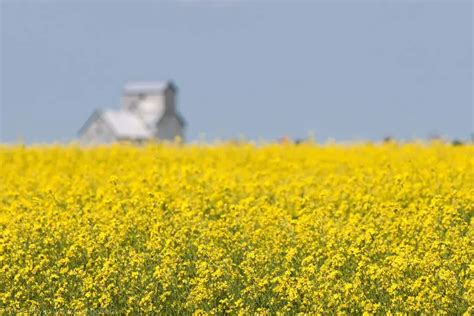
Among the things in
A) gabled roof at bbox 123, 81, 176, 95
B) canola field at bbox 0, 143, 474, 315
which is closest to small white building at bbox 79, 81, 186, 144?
gabled roof at bbox 123, 81, 176, 95

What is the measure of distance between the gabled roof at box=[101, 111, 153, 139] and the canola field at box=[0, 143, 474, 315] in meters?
64.1

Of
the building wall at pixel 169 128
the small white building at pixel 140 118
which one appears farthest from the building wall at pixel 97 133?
the building wall at pixel 169 128

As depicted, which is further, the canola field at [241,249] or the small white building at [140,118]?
the small white building at [140,118]

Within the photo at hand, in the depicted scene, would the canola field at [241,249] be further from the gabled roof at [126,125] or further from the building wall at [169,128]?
the building wall at [169,128]

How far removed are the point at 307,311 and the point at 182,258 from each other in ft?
7.25

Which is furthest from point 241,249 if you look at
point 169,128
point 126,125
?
point 169,128

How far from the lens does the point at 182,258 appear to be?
10820 mm

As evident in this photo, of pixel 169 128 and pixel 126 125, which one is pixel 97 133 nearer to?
pixel 126 125

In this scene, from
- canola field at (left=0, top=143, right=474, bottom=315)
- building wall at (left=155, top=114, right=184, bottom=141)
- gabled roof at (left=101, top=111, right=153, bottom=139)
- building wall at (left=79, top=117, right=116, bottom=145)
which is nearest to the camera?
canola field at (left=0, top=143, right=474, bottom=315)

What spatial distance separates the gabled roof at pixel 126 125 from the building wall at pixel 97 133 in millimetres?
581

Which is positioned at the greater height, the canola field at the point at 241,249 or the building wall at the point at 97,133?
the building wall at the point at 97,133

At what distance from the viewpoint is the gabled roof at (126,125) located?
259 ft

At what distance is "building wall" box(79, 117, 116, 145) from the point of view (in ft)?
260

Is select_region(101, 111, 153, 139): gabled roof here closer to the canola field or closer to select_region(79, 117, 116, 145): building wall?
select_region(79, 117, 116, 145): building wall
